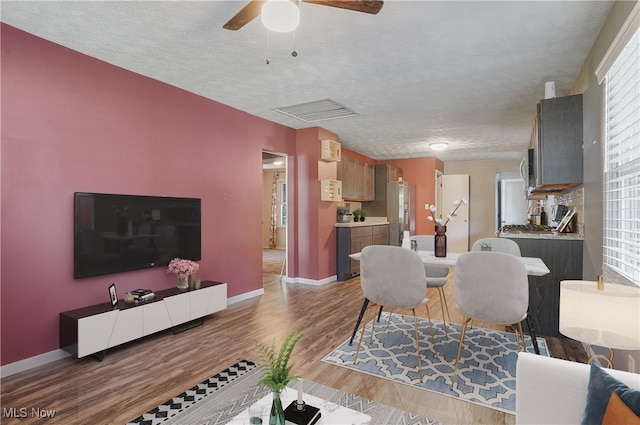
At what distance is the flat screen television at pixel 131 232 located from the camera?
2869mm

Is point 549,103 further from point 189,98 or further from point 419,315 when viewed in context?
point 189,98

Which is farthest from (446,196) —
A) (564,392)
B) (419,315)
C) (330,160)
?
(564,392)

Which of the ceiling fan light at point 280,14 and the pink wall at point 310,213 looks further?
the pink wall at point 310,213

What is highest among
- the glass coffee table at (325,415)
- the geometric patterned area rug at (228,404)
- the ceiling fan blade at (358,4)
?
the ceiling fan blade at (358,4)

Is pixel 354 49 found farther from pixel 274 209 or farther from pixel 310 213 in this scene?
pixel 274 209

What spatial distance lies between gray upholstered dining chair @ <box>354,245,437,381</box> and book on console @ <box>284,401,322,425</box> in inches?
53.7

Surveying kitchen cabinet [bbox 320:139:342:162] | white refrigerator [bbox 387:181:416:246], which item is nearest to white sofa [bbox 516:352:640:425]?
kitchen cabinet [bbox 320:139:342:162]

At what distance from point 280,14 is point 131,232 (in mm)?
2451

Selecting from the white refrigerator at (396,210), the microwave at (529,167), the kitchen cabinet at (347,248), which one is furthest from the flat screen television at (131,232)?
the white refrigerator at (396,210)

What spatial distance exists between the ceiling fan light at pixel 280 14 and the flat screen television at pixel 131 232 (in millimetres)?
2203

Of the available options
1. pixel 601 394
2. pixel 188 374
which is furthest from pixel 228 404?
pixel 601 394

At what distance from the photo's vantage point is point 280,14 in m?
1.73

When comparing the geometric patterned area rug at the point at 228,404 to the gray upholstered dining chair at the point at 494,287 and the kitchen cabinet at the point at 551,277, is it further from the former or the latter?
the kitchen cabinet at the point at 551,277

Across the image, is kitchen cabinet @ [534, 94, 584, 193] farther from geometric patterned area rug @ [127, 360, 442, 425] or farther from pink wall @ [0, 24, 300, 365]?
pink wall @ [0, 24, 300, 365]
